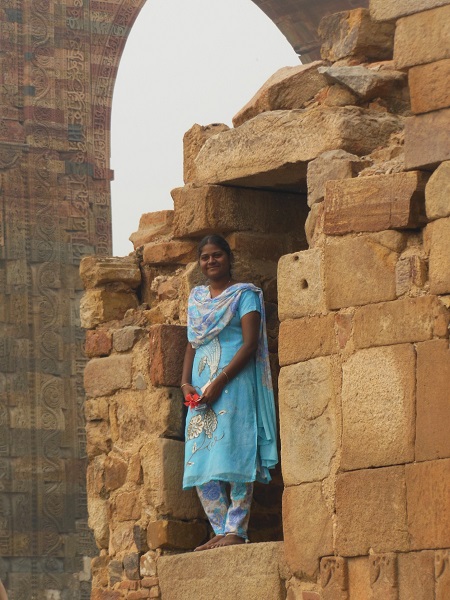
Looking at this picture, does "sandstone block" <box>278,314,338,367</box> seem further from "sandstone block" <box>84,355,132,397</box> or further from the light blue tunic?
"sandstone block" <box>84,355,132,397</box>

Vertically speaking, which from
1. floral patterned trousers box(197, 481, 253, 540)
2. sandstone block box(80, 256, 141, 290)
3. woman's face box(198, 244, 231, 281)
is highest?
sandstone block box(80, 256, 141, 290)

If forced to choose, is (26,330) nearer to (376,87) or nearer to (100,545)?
(100,545)

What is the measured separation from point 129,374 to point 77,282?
568 centimetres

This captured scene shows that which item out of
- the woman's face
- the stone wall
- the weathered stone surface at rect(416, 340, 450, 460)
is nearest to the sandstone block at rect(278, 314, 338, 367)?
the stone wall

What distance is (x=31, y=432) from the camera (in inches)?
514

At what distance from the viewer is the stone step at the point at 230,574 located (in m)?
6.92

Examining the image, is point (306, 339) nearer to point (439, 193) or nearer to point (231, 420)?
point (231, 420)

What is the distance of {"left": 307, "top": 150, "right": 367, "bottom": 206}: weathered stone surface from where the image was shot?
688cm

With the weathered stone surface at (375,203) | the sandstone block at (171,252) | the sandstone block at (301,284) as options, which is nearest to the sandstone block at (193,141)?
the sandstone block at (171,252)

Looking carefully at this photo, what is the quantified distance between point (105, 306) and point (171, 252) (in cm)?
46

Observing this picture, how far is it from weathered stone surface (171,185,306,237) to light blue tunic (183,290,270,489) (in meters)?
0.50

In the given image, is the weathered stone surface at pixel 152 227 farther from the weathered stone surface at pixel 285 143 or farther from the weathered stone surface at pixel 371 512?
the weathered stone surface at pixel 371 512

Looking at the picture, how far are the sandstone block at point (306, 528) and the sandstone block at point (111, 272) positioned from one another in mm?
1751

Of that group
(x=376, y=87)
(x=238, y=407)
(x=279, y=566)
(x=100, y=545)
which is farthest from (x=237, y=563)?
(x=376, y=87)
